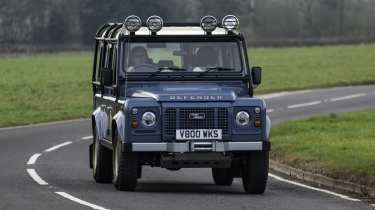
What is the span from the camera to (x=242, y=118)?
15773 millimetres

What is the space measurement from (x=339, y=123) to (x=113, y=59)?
11890 mm

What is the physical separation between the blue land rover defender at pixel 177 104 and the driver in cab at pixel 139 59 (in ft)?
Answer: 0.05

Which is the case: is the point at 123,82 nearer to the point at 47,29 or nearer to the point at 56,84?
the point at 56,84

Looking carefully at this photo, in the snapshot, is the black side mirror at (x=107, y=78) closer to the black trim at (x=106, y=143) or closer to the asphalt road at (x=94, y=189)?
the black trim at (x=106, y=143)

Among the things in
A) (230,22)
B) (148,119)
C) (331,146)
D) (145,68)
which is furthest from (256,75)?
(331,146)

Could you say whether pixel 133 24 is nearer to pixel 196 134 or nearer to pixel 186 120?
pixel 186 120

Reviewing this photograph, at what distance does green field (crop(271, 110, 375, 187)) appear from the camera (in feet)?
58.4

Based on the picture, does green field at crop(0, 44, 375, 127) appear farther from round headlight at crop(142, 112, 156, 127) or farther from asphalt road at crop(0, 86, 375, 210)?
round headlight at crop(142, 112, 156, 127)

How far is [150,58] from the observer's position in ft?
56.2

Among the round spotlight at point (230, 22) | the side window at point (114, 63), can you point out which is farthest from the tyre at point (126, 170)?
the round spotlight at point (230, 22)

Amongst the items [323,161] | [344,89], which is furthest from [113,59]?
[344,89]

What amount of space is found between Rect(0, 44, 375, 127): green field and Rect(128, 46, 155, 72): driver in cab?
58.9 feet

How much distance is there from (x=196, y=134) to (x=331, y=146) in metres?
6.40

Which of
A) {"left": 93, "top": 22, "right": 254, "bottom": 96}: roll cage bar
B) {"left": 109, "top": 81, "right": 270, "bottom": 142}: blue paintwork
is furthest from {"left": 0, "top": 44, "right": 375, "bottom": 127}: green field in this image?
{"left": 109, "top": 81, "right": 270, "bottom": 142}: blue paintwork
